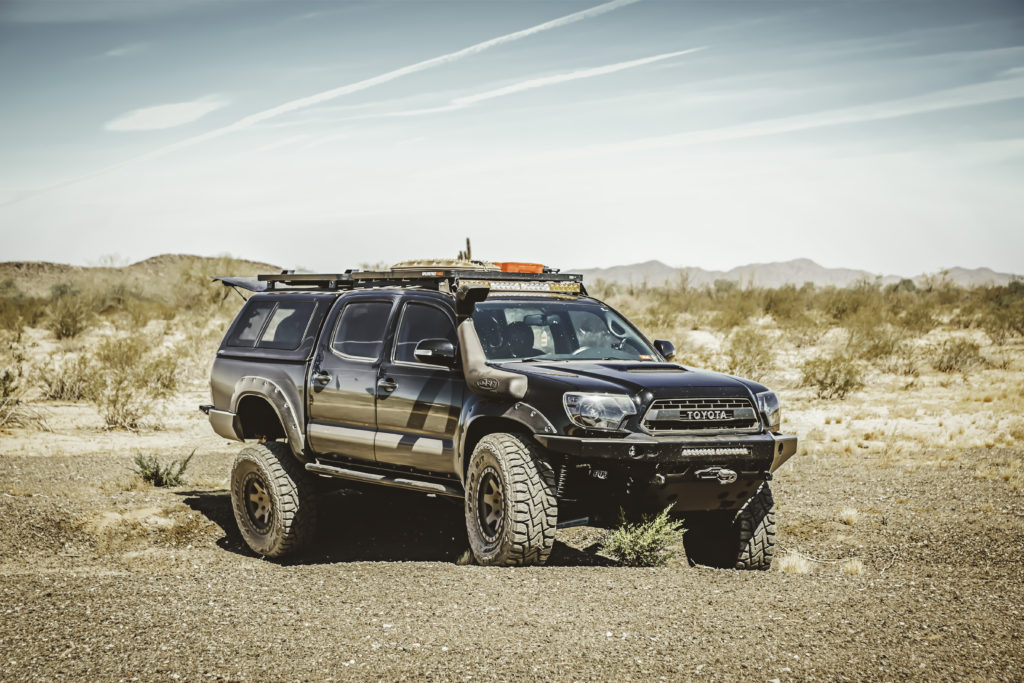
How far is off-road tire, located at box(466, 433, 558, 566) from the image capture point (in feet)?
21.9

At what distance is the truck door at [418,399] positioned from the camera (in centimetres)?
744

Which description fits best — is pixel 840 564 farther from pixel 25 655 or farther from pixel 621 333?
pixel 25 655

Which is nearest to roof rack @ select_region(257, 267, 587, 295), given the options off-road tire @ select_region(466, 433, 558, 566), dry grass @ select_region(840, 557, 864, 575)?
off-road tire @ select_region(466, 433, 558, 566)

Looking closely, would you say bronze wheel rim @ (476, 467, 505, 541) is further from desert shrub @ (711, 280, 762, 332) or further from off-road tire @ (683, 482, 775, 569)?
desert shrub @ (711, 280, 762, 332)

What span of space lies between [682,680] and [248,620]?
106 inches

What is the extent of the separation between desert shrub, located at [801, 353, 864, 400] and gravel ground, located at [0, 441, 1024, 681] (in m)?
9.95

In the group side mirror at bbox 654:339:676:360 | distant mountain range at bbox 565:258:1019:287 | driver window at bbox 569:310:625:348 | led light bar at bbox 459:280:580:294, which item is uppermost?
distant mountain range at bbox 565:258:1019:287

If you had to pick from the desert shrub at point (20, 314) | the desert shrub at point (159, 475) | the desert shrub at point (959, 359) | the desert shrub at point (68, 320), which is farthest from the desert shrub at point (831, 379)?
the desert shrub at point (68, 320)

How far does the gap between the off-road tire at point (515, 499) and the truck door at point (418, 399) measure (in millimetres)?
505

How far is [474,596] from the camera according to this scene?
6.31 meters

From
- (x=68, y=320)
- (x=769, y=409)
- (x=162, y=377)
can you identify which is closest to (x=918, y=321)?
(x=162, y=377)

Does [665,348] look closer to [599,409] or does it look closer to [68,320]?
[599,409]

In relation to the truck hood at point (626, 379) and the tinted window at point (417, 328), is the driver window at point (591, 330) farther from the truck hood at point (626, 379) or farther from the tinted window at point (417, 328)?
the tinted window at point (417, 328)

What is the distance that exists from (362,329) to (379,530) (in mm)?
2208
